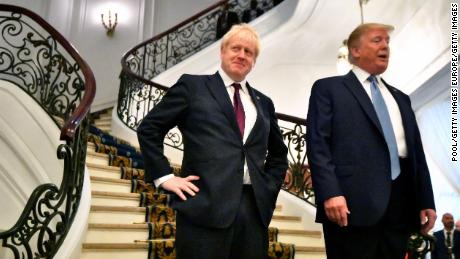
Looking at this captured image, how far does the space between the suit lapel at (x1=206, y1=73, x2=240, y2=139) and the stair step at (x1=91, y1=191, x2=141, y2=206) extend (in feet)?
7.93

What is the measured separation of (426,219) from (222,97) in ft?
3.22

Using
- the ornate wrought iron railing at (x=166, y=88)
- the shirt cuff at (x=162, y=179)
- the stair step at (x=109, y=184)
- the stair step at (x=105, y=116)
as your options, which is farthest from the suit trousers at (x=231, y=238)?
the stair step at (x=105, y=116)

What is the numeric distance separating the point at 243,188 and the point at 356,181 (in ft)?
1.47

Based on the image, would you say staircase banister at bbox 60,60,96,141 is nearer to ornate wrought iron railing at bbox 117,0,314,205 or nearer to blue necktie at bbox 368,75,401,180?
blue necktie at bbox 368,75,401,180

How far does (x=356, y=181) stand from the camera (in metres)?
1.64

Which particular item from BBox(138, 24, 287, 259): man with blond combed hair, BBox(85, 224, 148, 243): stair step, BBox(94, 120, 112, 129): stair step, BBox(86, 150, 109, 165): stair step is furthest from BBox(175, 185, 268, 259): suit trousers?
BBox(94, 120, 112, 129): stair step

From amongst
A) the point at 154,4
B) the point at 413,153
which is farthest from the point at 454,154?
the point at 154,4

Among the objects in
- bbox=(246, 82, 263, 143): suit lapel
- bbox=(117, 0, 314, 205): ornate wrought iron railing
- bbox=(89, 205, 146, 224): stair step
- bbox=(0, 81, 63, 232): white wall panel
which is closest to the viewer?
bbox=(246, 82, 263, 143): suit lapel

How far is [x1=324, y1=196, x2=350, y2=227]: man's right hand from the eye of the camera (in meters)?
1.54

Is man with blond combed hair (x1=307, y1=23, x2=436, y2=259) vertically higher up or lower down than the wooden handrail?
lower down

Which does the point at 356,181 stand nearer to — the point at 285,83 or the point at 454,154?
the point at 454,154

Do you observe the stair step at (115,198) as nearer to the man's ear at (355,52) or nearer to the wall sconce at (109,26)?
the man's ear at (355,52)

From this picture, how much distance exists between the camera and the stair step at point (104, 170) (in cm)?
436

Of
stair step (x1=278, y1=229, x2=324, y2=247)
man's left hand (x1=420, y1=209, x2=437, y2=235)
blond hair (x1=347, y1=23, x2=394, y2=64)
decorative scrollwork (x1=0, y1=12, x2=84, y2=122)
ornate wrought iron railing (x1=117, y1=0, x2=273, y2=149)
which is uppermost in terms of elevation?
ornate wrought iron railing (x1=117, y1=0, x2=273, y2=149)
